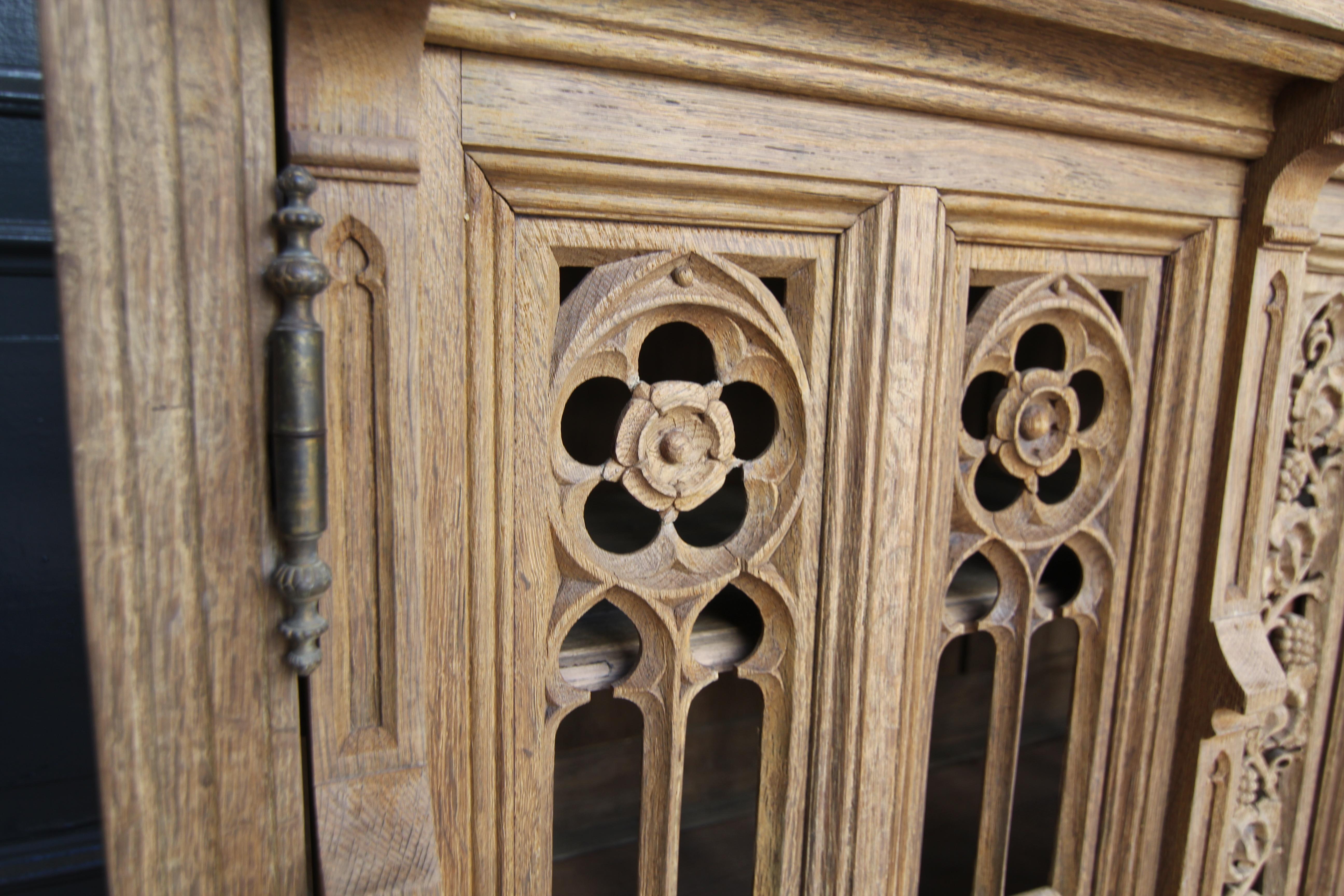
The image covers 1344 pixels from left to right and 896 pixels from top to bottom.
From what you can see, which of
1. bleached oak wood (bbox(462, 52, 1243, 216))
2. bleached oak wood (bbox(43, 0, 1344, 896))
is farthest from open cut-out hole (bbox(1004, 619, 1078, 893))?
bleached oak wood (bbox(462, 52, 1243, 216))

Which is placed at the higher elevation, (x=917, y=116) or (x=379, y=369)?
(x=917, y=116)

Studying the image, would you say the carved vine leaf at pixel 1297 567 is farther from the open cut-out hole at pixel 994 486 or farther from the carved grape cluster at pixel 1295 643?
the open cut-out hole at pixel 994 486

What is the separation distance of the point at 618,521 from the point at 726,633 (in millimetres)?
294

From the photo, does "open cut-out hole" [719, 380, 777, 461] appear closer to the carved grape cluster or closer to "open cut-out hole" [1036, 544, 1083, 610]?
"open cut-out hole" [1036, 544, 1083, 610]

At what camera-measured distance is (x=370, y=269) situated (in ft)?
1.87

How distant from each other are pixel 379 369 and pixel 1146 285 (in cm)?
85

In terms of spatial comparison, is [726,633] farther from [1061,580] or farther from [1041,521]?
[1061,580]

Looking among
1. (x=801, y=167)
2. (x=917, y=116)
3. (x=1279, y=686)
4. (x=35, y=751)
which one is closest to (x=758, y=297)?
(x=801, y=167)

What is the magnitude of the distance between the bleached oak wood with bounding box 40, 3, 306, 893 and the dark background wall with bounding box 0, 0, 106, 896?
748 millimetres

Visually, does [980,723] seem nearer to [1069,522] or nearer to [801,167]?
[1069,522]

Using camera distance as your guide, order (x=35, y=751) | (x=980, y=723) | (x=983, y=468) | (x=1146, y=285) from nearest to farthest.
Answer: (x=1146, y=285)
(x=35, y=751)
(x=983, y=468)
(x=980, y=723)

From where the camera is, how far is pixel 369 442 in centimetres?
58

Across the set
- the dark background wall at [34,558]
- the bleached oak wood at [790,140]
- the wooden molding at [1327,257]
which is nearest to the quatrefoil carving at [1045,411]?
the bleached oak wood at [790,140]

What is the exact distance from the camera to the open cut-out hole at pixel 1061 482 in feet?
4.24
